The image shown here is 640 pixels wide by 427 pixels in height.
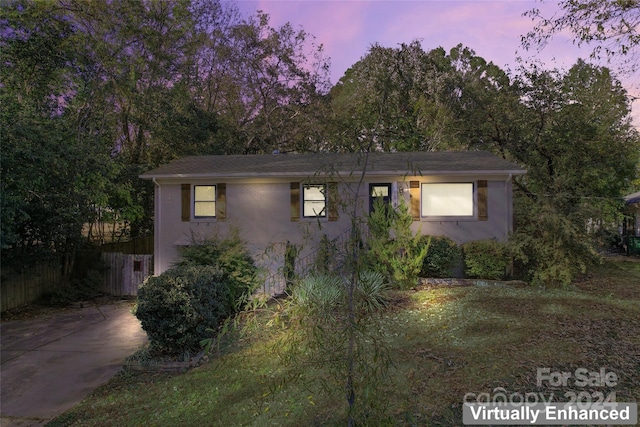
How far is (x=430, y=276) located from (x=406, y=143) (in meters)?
10.8

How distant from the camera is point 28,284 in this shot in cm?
1059

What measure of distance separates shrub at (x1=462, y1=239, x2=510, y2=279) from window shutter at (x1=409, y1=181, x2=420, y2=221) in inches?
71.9

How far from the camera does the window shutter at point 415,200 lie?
11516 mm

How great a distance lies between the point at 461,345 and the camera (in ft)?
17.1

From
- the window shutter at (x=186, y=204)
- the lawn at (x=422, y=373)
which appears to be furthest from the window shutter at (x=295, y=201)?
the lawn at (x=422, y=373)

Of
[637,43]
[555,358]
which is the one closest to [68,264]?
[555,358]

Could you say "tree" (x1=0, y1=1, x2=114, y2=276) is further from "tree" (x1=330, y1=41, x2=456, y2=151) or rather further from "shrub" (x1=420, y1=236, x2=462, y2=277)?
"tree" (x1=330, y1=41, x2=456, y2=151)

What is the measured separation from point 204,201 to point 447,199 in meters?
→ 7.29

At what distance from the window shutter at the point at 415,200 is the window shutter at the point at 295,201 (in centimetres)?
325

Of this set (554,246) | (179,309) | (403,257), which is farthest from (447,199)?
(179,309)

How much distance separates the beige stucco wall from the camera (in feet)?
37.2

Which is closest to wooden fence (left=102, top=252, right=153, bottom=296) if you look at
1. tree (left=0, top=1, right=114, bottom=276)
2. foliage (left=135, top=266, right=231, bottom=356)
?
tree (left=0, top=1, right=114, bottom=276)

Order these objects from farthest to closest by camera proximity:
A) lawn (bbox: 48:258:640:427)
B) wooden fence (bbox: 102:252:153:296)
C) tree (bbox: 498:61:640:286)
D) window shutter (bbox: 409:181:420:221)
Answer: tree (bbox: 498:61:640:286), wooden fence (bbox: 102:252:153:296), window shutter (bbox: 409:181:420:221), lawn (bbox: 48:258:640:427)

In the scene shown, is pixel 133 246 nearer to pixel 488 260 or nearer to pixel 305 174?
pixel 305 174
